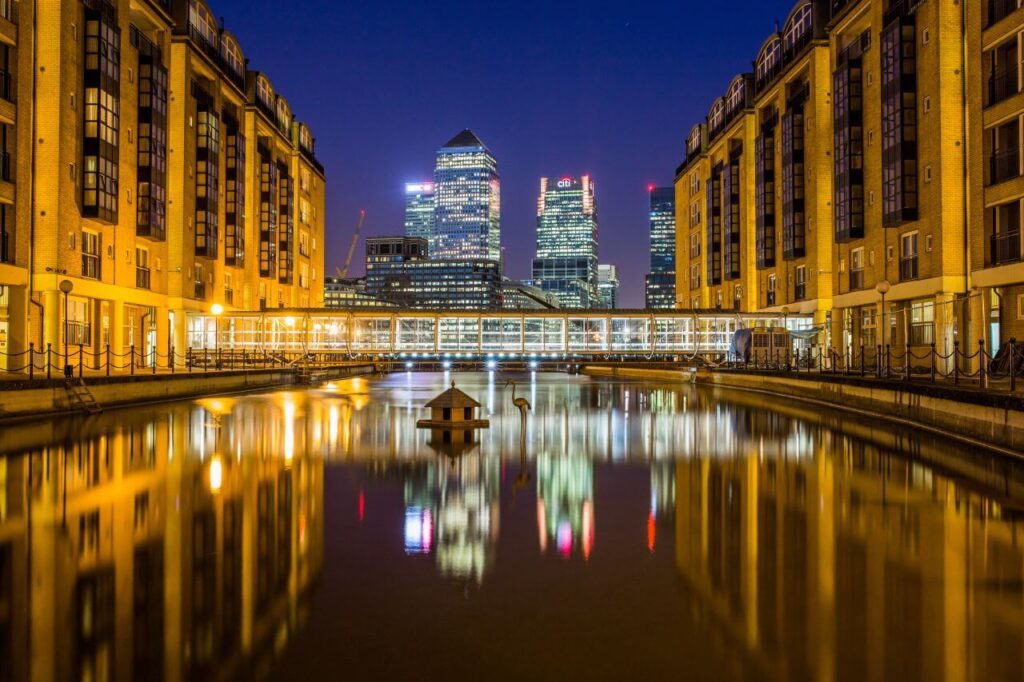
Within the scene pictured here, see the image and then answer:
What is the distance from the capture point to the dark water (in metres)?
6.35

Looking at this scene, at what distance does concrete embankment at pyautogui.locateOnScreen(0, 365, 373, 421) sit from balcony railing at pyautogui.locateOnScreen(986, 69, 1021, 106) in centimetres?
3630

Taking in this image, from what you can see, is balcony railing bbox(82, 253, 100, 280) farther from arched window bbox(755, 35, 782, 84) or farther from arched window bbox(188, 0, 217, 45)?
arched window bbox(755, 35, 782, 84)

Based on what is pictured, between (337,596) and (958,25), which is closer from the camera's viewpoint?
(337,596)

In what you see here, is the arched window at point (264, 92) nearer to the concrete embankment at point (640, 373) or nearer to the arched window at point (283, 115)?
the arched window at point (283, 115)

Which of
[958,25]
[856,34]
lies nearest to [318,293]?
[856,34]

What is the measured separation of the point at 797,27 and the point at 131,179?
45.5 m

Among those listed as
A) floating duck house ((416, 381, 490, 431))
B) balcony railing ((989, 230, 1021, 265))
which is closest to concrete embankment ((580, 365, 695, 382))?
balcony railing ((989, 230, 1021, 265))

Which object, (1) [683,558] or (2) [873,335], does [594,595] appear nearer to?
(1) [683,558]

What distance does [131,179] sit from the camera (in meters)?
47.2

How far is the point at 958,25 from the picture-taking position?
38906 millimetres

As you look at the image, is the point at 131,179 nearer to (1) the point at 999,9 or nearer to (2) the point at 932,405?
(2) the point at 932,405

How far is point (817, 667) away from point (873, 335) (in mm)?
45999

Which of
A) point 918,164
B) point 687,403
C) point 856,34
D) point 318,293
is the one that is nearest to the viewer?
point 687,403

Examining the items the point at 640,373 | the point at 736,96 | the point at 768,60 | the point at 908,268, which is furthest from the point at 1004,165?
the point at 640,373
